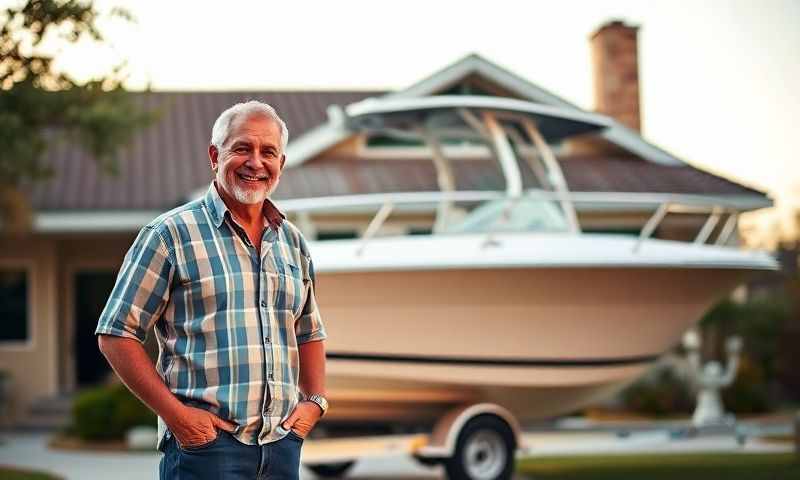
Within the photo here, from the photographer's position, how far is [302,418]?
11.2ft

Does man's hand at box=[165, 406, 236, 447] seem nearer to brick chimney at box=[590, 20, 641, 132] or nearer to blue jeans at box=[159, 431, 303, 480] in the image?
blue jeans at box=[159, 431, 303, 480]

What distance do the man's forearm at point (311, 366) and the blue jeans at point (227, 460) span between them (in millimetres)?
277

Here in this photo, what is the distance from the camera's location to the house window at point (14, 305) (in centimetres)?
1853

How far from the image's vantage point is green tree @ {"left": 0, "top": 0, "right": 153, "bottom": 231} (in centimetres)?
1139

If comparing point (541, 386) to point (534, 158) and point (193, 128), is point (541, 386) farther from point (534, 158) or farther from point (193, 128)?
point (193, 128)

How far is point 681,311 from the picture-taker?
9.85m

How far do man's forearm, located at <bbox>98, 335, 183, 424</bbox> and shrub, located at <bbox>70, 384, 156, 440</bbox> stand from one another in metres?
12.2

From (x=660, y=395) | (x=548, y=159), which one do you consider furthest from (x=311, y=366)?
(x=660, y=395)

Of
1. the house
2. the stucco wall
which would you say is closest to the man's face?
the house

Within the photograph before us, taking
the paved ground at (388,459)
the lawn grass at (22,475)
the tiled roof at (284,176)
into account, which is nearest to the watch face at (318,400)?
the paved ground at (388,459)

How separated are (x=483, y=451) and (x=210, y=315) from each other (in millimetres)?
6405

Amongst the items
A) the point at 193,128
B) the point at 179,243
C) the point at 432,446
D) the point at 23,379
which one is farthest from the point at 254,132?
the point at 193,128

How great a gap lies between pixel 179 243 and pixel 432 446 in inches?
249

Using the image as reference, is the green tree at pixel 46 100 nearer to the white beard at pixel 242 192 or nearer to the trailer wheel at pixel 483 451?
the trailer wheel at pixel 483 451
